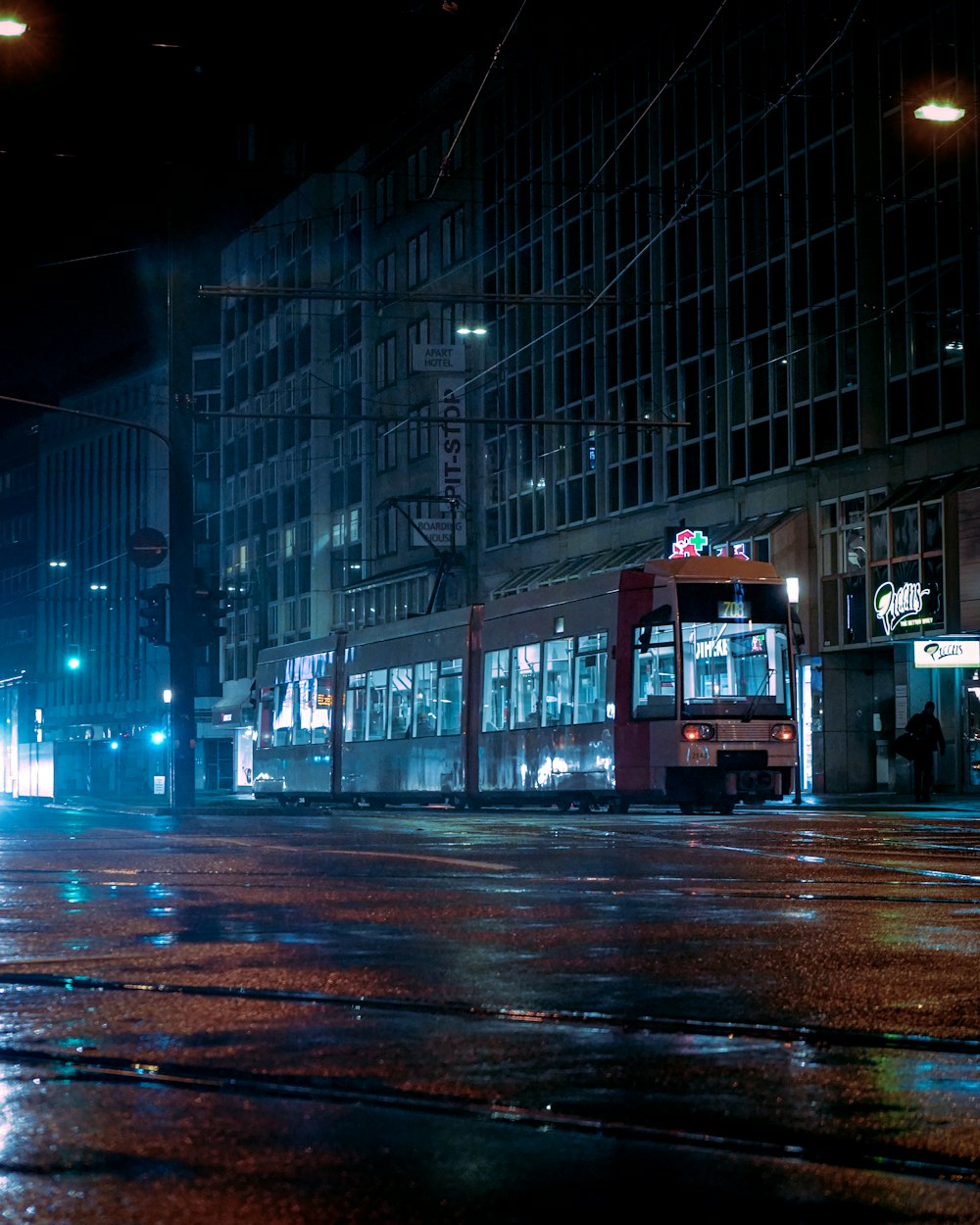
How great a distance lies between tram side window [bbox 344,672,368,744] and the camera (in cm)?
4119

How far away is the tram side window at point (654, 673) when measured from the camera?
2969cm

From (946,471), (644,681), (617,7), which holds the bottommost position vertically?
(644,681)

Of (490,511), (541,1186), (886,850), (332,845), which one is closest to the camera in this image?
(541,1186)

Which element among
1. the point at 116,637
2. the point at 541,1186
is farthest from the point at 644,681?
the point at 116,637

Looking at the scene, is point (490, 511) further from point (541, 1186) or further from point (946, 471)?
point (541, 1186)

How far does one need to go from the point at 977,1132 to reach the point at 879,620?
38.8 m

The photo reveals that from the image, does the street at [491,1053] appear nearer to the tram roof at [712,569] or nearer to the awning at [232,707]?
the tram roof at [712,569]

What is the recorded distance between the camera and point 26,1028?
6977mm

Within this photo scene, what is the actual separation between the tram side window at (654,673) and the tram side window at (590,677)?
83 centimetres

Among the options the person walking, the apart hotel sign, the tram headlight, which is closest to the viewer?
the tram headlight

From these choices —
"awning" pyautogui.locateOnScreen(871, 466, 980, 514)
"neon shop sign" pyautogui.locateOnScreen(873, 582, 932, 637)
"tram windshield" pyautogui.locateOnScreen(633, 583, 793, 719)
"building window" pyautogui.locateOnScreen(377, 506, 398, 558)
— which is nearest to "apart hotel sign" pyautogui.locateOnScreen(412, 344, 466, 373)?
"awning" pyautogui.locateOnScreen(871, 466, 980, 514)

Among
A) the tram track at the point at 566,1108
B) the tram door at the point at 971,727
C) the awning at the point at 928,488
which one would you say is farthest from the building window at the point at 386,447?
the tram track at the point at 566,1108

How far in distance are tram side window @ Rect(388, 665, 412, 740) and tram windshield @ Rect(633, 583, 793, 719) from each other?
9.44 m

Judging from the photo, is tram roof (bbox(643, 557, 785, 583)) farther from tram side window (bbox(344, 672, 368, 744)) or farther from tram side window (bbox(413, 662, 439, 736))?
tram side window (bbox(344, 672, 368, 744))
